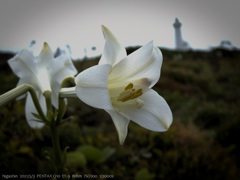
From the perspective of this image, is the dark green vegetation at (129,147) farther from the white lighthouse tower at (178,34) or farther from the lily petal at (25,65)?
the white lighthouse tower at (178,34)

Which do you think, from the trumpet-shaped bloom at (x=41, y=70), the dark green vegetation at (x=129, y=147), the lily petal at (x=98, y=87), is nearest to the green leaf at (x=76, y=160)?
the dark green vegetation at (x=129, y=147)

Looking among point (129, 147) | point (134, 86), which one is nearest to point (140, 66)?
point (134, 86)

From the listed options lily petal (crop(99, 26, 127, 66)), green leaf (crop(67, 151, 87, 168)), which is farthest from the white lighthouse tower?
lily petal (crop(99, 26, 127, 66))

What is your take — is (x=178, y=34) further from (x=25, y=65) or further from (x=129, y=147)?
(x=25, y=65)

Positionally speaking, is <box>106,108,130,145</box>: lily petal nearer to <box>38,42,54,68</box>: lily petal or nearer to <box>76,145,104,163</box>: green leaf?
<box>38,42,54,68</box>: lily petal

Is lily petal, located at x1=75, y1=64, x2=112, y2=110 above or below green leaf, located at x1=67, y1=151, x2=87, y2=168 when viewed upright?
above

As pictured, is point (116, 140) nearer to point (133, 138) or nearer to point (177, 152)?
point (133, 138)

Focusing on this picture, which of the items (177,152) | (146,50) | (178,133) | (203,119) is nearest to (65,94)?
(146,50)

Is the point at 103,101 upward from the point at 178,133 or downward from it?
upward

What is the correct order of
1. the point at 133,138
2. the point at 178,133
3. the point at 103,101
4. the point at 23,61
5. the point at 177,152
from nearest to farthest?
the point at 103,101
the point at 23,61
the point at 177,152
the point at 133,138
the point at 178,133
